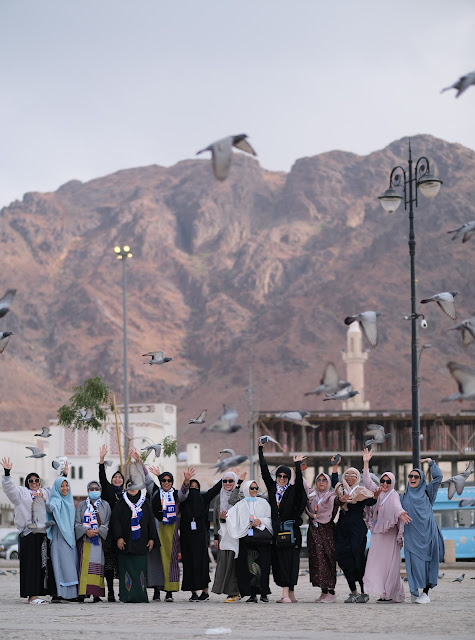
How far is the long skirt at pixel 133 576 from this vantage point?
15.5 meters

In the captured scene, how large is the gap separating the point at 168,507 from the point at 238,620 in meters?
3.84

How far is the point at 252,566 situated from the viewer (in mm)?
15523

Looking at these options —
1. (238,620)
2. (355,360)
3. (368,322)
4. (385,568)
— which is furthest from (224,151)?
(355,360)

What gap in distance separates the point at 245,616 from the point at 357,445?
58.1 meters

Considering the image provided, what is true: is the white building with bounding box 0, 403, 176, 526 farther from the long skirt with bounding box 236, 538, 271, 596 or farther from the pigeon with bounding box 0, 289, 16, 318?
the pigeon with bounding box 0, 289, 16, 318

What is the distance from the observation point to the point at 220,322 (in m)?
177

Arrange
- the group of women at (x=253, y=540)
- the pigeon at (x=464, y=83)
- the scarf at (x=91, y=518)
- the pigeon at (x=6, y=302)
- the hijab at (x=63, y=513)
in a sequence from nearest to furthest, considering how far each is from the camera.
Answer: the pigeon at (x=464, y=83), the pigeon at (x=6, y=302), the group of women at (x=253, y=540), the hijab at (x=63, y=513), the scarf at (x=91, y=518)

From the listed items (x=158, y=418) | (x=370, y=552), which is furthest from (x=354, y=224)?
(x=370, y=552)

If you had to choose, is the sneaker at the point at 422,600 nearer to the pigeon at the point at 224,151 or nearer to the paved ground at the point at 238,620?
the paved ground at the point at 238,620

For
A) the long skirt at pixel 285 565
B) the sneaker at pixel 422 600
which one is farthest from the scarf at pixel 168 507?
the sneaker at pixel 422 600

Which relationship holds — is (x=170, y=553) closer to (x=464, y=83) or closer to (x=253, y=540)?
(x=253, y=540)

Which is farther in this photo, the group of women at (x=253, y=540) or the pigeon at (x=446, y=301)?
the pigeon at (x=446, y=301)

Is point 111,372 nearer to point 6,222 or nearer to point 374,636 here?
point 6,222

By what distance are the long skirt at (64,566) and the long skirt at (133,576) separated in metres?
0.62
